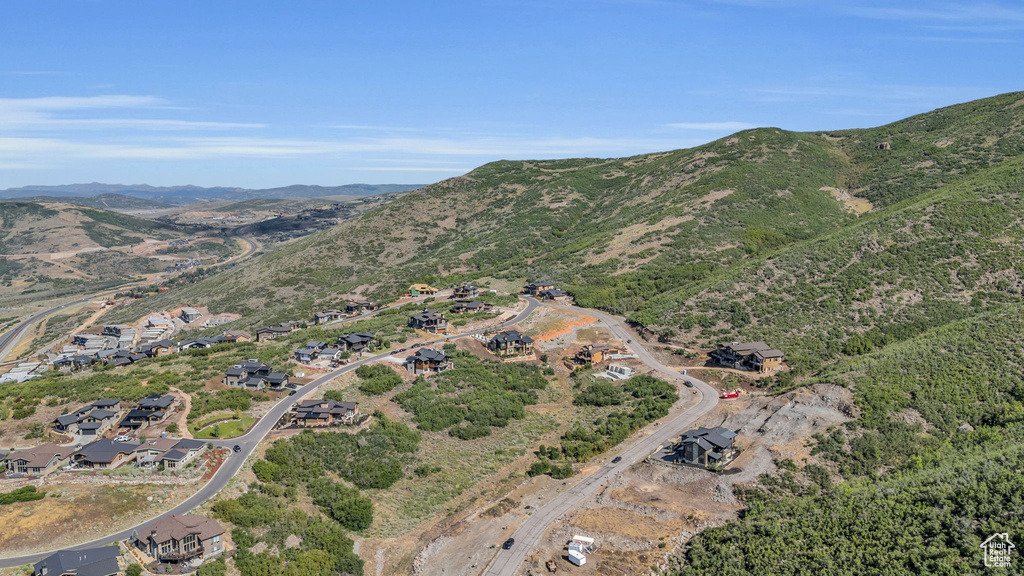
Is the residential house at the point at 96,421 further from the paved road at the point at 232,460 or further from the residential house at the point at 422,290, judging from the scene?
the residential house at the point at 422,290

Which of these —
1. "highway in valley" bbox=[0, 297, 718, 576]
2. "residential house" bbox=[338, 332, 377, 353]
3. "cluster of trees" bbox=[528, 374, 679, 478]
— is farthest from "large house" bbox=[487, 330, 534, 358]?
"residential house" bbox=[338, 332, 377, 353]

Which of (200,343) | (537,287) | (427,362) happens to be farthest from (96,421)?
(537,287)

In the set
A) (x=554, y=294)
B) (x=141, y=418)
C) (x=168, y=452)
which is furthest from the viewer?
(x=554, y=294)

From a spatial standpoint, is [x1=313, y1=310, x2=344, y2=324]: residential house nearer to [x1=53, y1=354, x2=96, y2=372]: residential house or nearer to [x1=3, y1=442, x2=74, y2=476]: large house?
[x1=53, y1=354, x2=96, y2=372]: residential house

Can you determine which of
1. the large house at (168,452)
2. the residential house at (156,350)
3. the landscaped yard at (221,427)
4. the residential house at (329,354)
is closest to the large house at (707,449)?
the landscaped yard at (221,427)

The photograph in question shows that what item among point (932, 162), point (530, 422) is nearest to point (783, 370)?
point (530, 422)

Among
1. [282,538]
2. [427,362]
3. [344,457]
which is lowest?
[282,538]

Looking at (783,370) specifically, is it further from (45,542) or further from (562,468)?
(45,542)

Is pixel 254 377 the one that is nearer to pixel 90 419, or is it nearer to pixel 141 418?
pixel 141 418
